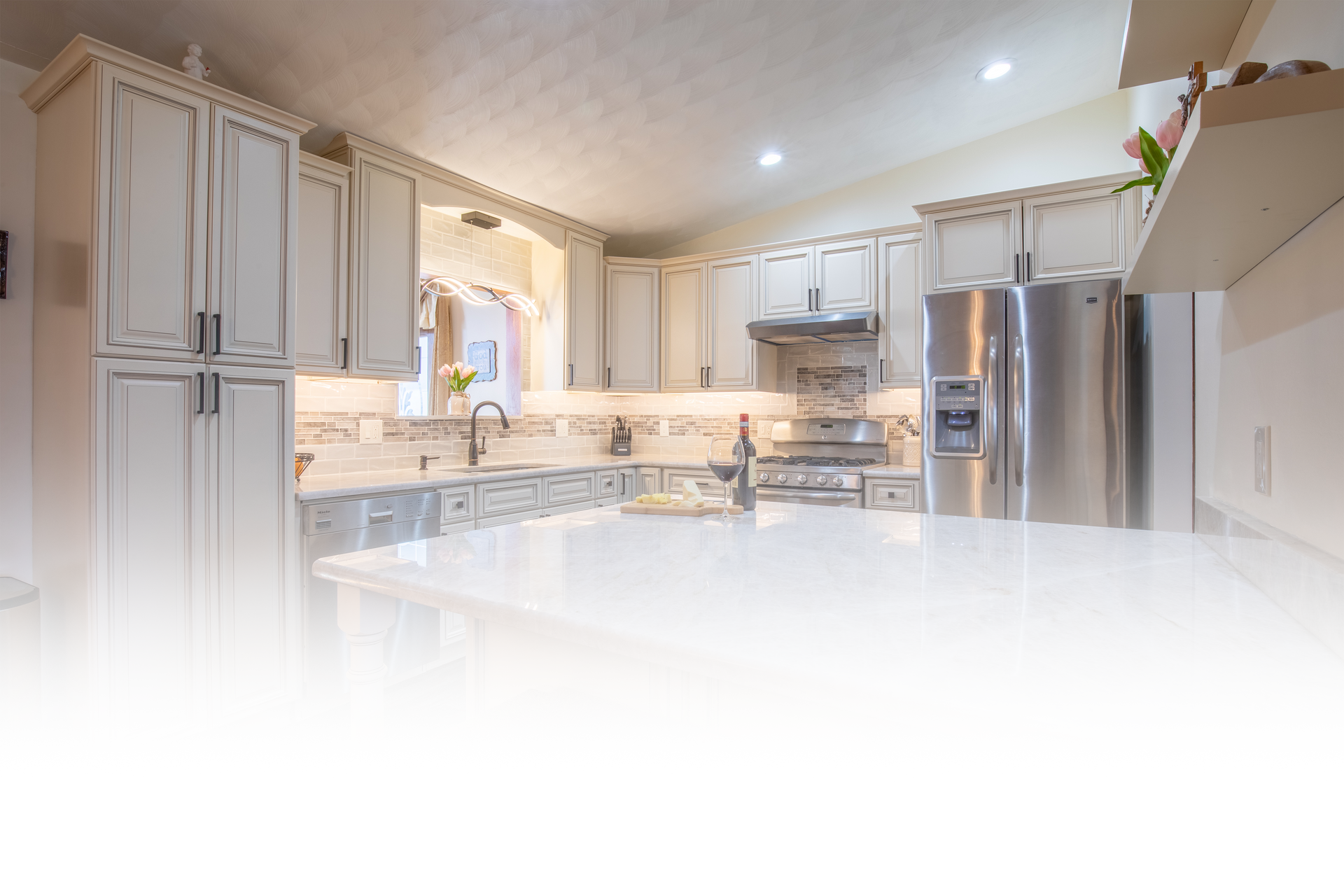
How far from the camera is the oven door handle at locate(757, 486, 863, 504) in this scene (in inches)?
141

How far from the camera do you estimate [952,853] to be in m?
0.76

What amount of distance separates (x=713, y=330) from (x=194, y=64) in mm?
3019

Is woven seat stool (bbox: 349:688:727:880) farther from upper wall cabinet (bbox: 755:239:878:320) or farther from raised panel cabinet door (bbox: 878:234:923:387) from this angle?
upper wall cabinet (bbox: 755:239:878:320)

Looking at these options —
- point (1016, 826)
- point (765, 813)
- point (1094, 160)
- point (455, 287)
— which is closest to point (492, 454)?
point (455, 287)

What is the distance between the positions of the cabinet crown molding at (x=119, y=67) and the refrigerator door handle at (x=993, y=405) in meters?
3.15

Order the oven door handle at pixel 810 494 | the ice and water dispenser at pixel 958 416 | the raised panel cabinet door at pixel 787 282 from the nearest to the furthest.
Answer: the ice and water dispenser at pixel 958 416
the oven door handle at pixel 810 494
the raised panel cabinet door at pixel 787 282

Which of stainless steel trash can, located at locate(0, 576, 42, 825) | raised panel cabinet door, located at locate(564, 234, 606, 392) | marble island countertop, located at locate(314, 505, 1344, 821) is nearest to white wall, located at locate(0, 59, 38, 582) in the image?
stainless steel trash can, located at locate(0, 576, 42, 825)

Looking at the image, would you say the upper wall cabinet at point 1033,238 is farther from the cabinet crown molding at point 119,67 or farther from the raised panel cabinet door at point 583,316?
the cabinet crown molding at point 119,67

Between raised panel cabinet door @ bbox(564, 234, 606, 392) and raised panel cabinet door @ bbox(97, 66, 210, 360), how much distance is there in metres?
2.22

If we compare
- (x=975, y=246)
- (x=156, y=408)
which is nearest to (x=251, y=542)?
(x=156, y=408)

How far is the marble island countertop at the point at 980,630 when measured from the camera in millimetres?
549

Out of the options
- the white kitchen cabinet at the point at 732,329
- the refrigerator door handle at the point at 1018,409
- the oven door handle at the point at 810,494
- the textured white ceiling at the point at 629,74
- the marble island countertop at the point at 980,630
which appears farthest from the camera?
the white kitchen cabinet at the point at 732,329

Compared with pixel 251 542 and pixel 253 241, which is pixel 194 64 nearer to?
pixel 253 241

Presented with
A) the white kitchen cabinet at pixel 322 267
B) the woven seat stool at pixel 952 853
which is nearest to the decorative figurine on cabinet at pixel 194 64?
the white kitchen cabinet at pixel 322 267
